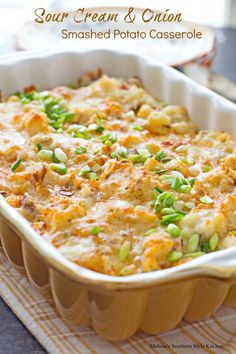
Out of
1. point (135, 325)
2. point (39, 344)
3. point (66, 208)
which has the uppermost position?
point (66, 208)

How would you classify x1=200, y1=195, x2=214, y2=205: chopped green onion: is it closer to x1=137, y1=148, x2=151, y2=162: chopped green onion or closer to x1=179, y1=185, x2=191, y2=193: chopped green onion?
x1=179, y1=185, x2=191, y2=193: chopped green onion

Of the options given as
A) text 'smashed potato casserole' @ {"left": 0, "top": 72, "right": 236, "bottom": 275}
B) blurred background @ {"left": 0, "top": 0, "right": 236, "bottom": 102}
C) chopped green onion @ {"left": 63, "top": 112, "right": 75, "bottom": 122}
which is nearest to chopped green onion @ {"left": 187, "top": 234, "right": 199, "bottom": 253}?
text 'smashed potato casserole' @ {"left": 0, "top": 72, "right": 236, "bottom": 275}

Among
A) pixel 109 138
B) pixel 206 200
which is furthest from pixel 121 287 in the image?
pixel 109 138

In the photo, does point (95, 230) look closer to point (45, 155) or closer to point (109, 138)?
point (45, 155)

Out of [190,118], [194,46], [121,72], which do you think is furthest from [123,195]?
[194,46]

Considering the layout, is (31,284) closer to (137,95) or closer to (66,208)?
(66,208)

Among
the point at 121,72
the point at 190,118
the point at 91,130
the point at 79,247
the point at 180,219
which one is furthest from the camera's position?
the point at 121,72

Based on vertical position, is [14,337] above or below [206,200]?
below

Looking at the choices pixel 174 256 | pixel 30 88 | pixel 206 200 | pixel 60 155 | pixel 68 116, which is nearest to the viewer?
pixel 174 256

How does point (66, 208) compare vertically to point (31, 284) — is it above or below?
above
